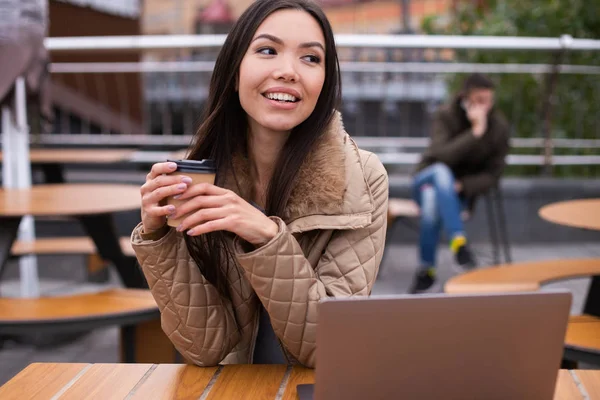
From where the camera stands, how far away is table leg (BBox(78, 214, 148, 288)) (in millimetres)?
3361

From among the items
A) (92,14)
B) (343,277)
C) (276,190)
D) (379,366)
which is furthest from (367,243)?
(92,14)

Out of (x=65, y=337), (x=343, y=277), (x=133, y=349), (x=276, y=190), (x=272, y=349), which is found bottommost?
(x=65, y=337)

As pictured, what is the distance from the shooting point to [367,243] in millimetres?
1479

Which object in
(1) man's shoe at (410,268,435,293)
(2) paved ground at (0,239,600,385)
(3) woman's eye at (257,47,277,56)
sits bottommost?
(2) paved ground at (0,239,600,385)

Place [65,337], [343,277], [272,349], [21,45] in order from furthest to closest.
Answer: [65,337] < [21,45] < [272,349] < [343,277]

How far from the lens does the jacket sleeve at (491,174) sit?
459 cm

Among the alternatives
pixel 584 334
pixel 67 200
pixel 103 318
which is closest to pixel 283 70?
pixel 584 334

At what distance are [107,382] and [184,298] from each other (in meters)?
0.27

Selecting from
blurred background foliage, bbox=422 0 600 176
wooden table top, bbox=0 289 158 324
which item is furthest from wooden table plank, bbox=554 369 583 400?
blurred background foliage, bbox=422 0 600 176

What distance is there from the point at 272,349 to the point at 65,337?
8.08 ft

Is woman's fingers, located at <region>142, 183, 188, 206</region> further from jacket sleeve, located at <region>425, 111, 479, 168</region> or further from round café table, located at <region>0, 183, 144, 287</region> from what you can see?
jacket sleeve, located at <region>425, 111, 479, 168</region>

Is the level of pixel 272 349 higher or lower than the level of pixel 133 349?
higher

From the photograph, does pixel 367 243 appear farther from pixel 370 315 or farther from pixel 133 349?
pixel 133 349

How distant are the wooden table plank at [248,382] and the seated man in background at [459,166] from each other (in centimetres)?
324
